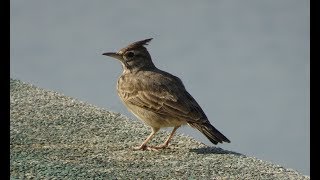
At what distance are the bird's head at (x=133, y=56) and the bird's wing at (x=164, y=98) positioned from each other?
0.28 m

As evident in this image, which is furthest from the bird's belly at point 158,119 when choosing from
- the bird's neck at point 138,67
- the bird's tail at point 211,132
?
the bird's neck at point 138,67

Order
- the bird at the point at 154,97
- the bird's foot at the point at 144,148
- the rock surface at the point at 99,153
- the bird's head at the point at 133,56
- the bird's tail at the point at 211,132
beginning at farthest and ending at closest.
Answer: the bird's head at the point at 133,56 < the bird's foot at the point at 144,148 < the bird at the point at 154,97 < the bird's tail at the point at 211,132 < the rock surface at the point at 99,153

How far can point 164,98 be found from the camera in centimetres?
800

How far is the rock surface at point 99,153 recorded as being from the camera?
7203mm

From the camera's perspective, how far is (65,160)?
7.61m

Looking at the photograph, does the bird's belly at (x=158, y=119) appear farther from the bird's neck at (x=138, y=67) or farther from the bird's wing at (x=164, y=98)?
the bird's neck at (x=138, y=67)

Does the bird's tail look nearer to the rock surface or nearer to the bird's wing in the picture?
the bird's wing

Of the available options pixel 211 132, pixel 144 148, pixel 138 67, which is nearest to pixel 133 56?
pixel 138 67

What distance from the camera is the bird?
781 centimetres

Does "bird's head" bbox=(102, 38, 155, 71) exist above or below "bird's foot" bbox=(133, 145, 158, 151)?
above

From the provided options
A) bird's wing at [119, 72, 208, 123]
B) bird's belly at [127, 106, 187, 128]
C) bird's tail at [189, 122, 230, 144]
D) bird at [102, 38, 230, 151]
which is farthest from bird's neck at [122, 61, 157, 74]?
bird's tail at [189, 122, 230, 144]

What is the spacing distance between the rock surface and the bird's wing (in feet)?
1.72
